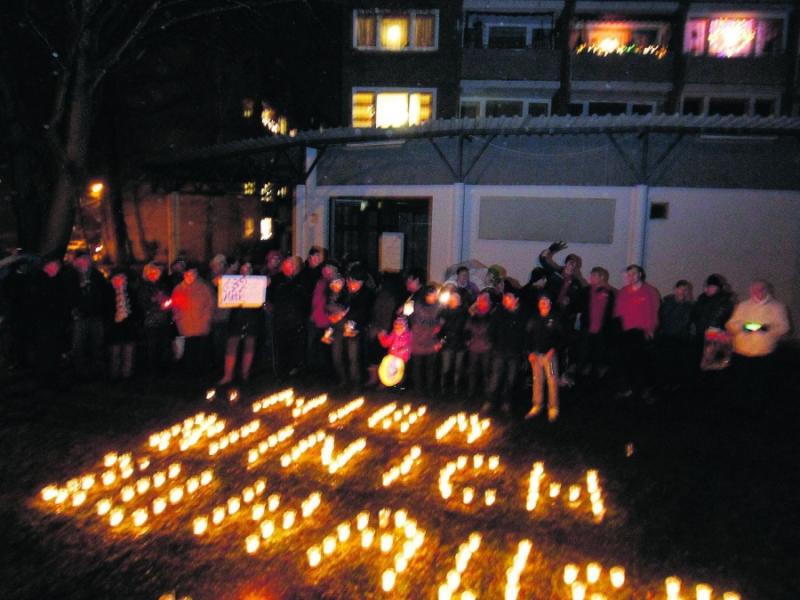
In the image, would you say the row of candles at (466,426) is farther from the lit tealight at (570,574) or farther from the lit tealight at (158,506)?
the lit tealight at (158,506)

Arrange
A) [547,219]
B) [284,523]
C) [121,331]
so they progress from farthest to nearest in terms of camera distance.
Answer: [547,219]
[121,331]
[284,523]

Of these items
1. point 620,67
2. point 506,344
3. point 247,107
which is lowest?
point 506,344

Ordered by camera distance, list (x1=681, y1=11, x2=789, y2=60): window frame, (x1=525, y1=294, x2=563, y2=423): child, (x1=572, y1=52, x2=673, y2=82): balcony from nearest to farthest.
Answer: (x1=525, y1=294, x2=563, y2=423): child, (x1=572, y1=52, x2=673, y2=82): balcony, (x1=681, y1=11, x2=789, y2=60): window frame

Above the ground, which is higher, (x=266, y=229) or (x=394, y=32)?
(x=394, y=32)

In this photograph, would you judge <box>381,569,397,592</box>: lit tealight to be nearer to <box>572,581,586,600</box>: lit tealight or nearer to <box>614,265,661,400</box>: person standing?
<box>572,581,586,600</box>: lit tealight

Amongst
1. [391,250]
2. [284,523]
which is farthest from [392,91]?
[284,523]

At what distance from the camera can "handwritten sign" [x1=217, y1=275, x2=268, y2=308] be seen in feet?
30.9

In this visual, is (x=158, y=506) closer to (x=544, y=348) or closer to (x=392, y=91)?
(x=544, y=348)

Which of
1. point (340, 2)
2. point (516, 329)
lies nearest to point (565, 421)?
point (516, 329)

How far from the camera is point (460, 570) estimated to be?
454 cm

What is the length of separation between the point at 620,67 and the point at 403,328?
17910 mm

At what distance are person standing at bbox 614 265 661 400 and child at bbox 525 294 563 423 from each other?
1.34 m

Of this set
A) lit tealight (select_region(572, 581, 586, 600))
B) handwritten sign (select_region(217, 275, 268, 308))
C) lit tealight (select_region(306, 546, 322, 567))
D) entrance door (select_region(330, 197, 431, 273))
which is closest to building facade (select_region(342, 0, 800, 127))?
entrance door (select_region(330, 197, 431, 273))

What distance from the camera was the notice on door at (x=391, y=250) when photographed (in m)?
15.9
